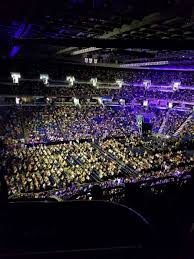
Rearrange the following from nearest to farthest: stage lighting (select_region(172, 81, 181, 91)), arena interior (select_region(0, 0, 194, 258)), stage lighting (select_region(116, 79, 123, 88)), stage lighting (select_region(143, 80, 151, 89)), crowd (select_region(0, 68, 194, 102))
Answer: arena interior (select_region(0, 0, 194, 258)) → crowd (select_region(0, 68, 194, 102)) → stage lighting (select_region(172, 81, 181, 91)) → stage lighting (select_region(143, 80, 151, 89)) → stage lighting (select_region(116, 79, 123, 88))

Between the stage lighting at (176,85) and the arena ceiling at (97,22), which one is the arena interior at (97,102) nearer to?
the arena ceiling at (97,22)

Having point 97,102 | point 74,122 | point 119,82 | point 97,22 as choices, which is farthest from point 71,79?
point 97,22

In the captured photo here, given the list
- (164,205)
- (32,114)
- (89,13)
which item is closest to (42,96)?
(32,114)

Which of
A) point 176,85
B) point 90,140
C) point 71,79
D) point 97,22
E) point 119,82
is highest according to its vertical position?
point 97,22

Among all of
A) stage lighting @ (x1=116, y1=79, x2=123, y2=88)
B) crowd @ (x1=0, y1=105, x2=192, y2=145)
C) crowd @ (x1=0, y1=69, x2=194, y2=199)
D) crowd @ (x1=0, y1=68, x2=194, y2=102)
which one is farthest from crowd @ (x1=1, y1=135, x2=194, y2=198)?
stage lighting @ (x1=116, y1=79, x2=123, y2=88)

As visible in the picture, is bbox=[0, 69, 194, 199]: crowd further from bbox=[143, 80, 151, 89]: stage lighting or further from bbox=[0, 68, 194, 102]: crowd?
bbox=[143, 80, 151, 89]: stage lighting

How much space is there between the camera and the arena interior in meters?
7.44

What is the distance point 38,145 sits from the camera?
29.1 meters

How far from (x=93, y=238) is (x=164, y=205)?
1.77m

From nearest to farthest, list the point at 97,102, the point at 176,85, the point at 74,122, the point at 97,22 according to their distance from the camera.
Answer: the point at 97,22 → the point at 74,122 → the point at 176,85 → the point at 97,102

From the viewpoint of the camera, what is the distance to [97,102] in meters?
43.8

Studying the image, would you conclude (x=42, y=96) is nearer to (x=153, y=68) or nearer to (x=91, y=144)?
(x=91, y=144)

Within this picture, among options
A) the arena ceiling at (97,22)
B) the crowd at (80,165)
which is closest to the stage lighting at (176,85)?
the crowd at (80,165)

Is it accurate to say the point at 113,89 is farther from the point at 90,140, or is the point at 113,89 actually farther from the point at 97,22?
the point at 97,22
